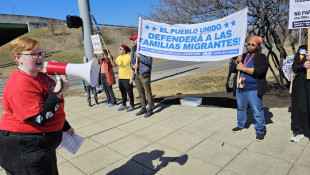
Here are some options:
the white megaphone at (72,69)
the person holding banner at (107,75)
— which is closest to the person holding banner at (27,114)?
the white megaphone at (72,69)

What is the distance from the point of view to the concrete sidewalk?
297 cm

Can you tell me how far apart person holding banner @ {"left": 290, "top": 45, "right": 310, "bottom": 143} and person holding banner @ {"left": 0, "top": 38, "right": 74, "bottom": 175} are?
12.1 feet

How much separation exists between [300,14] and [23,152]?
437 centimetres

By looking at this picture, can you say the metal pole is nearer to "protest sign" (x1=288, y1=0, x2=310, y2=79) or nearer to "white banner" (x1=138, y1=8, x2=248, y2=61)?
"white banner" (x1=138, y1=8, x2=248, y2=61)

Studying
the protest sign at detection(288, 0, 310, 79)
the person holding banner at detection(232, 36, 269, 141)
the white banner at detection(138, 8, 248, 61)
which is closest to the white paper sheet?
the person holding banner at detection(232, 36, 269, 141)

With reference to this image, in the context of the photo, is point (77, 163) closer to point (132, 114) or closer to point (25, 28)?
point (132, 114)

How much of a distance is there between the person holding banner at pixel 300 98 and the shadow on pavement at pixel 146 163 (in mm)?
2000

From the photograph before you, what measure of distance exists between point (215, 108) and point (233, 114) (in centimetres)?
65

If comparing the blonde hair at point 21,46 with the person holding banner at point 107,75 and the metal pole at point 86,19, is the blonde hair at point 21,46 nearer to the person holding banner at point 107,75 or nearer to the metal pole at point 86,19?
the person holding banner at point 107,75

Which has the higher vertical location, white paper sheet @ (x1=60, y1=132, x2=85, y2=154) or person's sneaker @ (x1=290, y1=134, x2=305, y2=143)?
white paper sheet @ (x1=60, y1=132, x2=85, y2=154)

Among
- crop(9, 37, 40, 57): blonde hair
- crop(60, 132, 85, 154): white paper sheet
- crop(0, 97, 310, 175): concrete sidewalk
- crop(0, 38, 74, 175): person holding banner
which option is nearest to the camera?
crop(0, 38, 74, 175): person holding banner

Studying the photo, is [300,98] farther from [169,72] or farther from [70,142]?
[169,72]

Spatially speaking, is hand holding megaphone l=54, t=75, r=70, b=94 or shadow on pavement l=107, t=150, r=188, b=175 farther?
shadow on pavement l=107, t=150, r=188, b=175

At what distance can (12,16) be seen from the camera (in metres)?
41.7
